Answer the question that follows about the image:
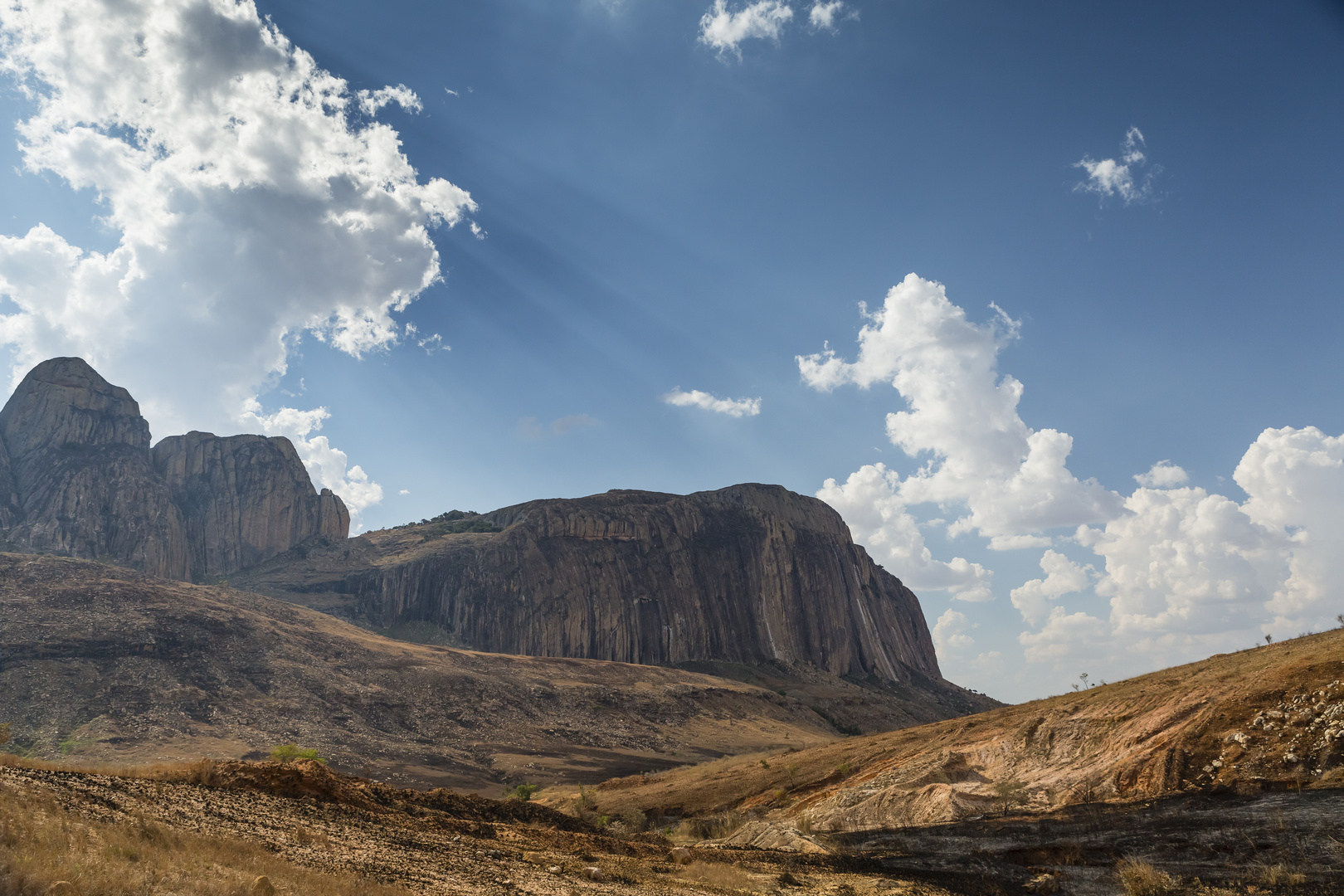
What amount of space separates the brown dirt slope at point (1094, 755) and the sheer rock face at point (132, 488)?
299 feet

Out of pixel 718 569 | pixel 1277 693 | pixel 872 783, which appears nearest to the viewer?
pixel 1277 693

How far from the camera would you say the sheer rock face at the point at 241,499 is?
103688 mm

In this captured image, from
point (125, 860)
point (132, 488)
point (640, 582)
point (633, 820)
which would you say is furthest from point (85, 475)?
point (125, 860)

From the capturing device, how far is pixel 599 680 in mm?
67812

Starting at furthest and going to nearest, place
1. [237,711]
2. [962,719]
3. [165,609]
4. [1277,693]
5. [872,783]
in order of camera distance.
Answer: [165,609] → [237,711] → [962,719] → [872,783] → [1277,693]

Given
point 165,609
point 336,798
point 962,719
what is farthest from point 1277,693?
point 165,609

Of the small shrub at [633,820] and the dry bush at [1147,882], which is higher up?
the dry bush at [1147,882]

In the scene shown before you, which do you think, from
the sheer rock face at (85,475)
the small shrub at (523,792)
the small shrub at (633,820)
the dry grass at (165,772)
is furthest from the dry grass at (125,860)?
the sheer rock face at (85,475)

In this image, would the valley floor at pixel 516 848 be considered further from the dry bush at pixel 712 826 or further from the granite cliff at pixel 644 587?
the granite cliff at pixel 644 587

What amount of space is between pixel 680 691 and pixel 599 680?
26.1ft

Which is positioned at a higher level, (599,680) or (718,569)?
(718,569)

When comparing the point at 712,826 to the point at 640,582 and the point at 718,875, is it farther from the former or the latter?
the point at 640,582

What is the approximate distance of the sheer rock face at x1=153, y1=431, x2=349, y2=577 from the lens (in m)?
104

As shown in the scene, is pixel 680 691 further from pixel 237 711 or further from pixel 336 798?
pixel 336 798
